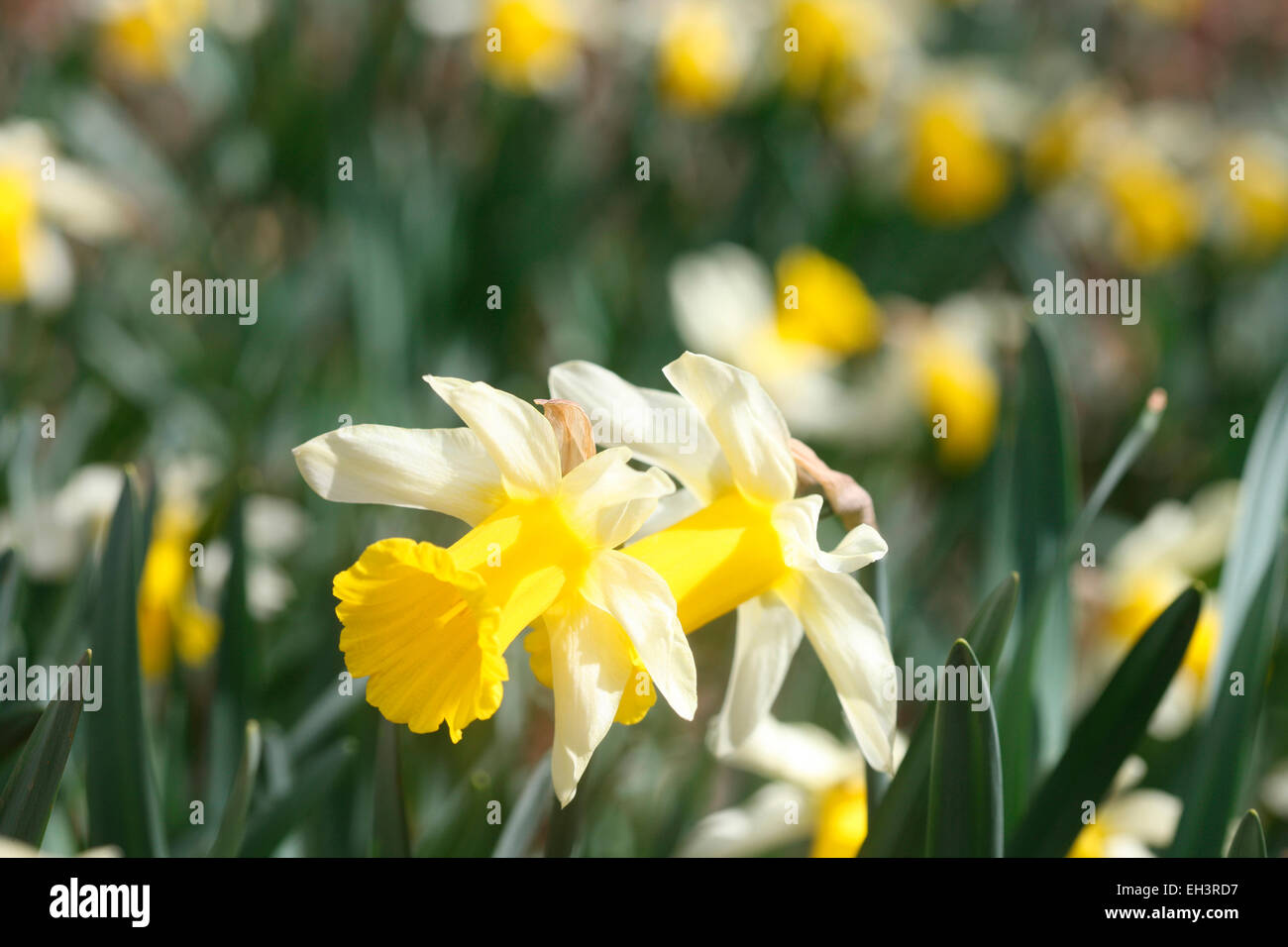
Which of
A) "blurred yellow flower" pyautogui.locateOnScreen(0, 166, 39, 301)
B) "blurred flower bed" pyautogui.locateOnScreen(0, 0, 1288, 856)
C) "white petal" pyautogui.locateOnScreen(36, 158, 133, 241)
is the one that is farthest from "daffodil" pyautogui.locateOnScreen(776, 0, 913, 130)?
"blurred yellow flower" pyautogui.locateOnScreen(0, 166, 39, 301)

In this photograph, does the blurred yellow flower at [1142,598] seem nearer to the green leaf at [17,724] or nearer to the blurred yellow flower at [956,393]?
the blurred yellow flower at [956,393]

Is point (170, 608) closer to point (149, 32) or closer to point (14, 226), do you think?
point (14, 226)

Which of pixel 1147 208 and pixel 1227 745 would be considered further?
pixel 1147 208

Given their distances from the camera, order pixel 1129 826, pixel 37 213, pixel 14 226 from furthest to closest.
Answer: pixel 37 213 → pixel 14 226 → pixel 1129 826

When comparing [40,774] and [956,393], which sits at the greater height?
[956,393]

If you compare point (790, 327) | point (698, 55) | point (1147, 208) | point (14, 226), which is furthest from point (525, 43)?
point (1147, 208)

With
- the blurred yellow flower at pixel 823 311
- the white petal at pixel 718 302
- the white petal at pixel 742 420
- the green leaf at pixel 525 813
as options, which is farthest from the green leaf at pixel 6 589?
the blurred yellow flower at pixel 823 311

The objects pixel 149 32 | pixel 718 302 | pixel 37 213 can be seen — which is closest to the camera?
pixel 37 213
